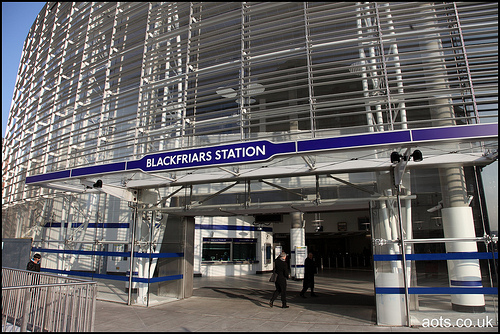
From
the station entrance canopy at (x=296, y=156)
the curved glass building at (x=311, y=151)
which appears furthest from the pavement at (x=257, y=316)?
the station entrance canopy at (x=296, y=156)

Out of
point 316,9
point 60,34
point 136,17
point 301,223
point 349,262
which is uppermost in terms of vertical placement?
point 60,34

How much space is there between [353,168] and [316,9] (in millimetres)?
4281

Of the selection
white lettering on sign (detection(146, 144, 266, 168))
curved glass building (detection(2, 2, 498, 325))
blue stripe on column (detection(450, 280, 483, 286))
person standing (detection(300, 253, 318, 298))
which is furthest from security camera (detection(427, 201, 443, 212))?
person standing (detection(300, 253, 318, 298))

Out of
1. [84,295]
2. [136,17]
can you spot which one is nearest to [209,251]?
[136,17]

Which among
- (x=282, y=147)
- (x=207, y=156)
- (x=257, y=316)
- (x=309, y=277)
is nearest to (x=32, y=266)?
(x=207, y=156)

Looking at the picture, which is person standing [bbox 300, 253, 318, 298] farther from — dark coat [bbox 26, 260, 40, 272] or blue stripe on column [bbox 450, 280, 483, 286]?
dark coat [bbox 26, 260, 40, 272]

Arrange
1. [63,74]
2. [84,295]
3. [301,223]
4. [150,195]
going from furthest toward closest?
[301,223]
[63,74]
[150,195]
[84,295]

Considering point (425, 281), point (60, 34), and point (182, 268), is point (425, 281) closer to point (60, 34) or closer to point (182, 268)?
point (182, 268)

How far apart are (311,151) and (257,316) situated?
4.35 meters

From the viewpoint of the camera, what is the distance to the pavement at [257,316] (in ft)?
23.1

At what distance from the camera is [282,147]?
6734mm

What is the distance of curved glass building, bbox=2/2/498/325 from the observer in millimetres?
7254

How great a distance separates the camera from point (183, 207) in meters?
9.98

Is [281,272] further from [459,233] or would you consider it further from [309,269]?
[459,233]
